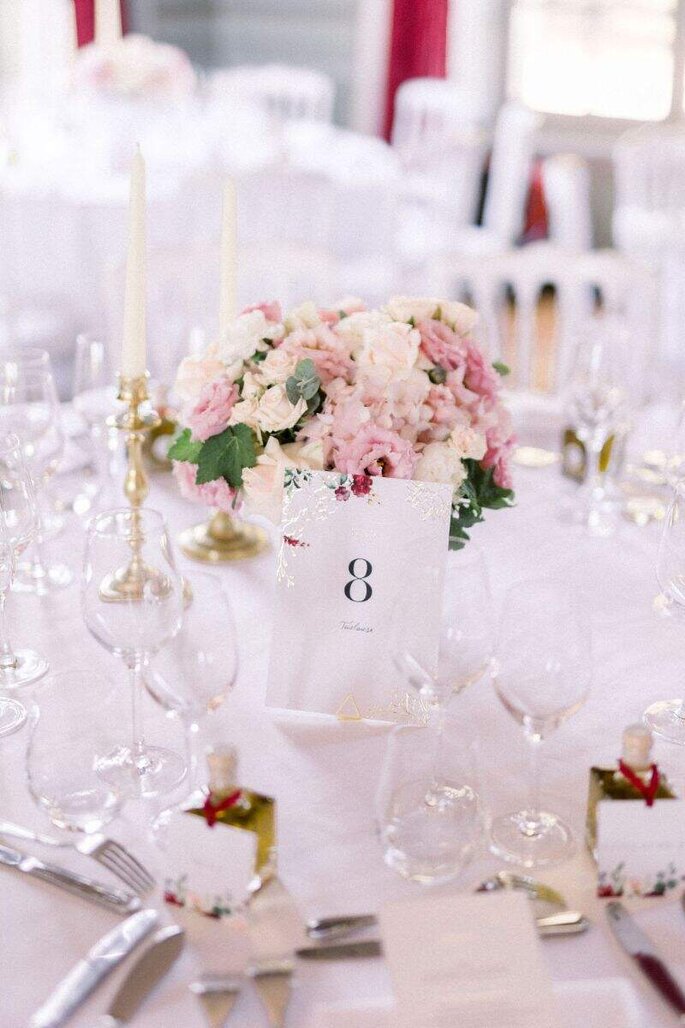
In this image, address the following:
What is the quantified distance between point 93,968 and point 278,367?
643 millimetres

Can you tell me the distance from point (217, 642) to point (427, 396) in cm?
40

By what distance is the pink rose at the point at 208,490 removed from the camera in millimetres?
1274

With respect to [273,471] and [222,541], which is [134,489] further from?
[273,471]

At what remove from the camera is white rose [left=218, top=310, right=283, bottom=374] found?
1294 millimetres

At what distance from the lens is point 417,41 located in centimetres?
630

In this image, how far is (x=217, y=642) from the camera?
997 millimetres

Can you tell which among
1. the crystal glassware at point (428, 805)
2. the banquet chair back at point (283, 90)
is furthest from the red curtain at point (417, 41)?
the crystal glassware at point (428, 805)

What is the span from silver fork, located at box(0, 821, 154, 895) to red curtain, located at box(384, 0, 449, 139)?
19.7 ft

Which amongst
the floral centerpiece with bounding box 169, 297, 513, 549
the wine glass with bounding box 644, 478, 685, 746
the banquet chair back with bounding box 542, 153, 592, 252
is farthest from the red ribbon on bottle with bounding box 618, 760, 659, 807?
the banquet chair back with bounding box 542, 153, 592, 252

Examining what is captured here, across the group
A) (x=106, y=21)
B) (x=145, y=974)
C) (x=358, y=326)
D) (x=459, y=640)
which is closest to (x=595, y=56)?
(x=106, y=21)

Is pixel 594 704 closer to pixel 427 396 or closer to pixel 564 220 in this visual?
pixel 427 396

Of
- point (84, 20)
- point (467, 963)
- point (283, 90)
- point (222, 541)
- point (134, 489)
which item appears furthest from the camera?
point (84, 20)

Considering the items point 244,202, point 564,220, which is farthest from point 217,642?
point 564,220

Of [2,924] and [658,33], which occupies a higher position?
[658,33]
